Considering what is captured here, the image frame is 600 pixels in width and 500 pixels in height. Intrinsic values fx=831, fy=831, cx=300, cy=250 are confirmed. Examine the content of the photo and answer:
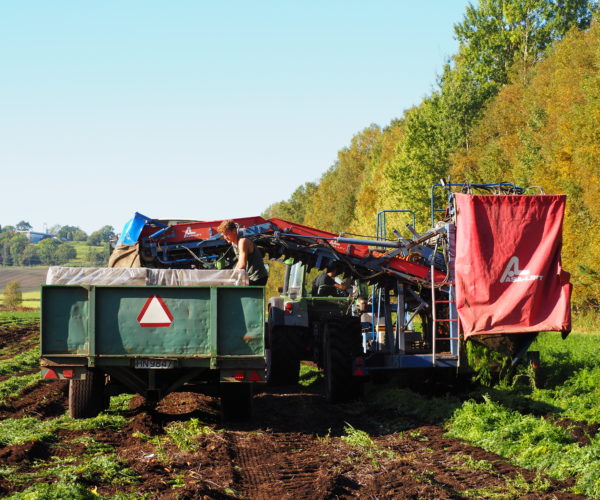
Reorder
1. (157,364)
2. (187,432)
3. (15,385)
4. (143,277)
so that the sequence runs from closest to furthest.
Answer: (187,432), (157,364), (143,277), (15,385)

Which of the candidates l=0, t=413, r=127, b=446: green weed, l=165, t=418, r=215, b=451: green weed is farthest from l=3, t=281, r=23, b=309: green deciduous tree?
l=165, t=418, r=215, b=451: green weed

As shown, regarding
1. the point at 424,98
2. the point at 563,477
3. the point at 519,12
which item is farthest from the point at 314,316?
the point at 519,12

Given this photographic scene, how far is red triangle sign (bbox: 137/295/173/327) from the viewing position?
10.2 m

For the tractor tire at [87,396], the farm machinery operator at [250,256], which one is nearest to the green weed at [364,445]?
the farm machinery operator at [250,256]

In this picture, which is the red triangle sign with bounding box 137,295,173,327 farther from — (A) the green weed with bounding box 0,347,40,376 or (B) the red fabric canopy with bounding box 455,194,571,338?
(A) the green weed with bounding box 0,347,40,376

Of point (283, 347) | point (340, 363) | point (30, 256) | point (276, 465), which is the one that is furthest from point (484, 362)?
point (30, 256)

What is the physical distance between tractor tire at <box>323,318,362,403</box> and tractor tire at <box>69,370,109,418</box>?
11.9 feet

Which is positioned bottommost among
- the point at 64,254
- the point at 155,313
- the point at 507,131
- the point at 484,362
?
the point at 484,362

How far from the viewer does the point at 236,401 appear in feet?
35.5

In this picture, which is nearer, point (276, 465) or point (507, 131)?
point (276, 465)

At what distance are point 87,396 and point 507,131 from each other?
41893mm

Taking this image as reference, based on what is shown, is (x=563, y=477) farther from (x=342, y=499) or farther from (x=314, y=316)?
(x=314, y=316)

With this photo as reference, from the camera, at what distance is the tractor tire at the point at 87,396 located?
10.7 m

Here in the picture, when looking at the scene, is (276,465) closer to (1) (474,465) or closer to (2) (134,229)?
(1) (474,465)
